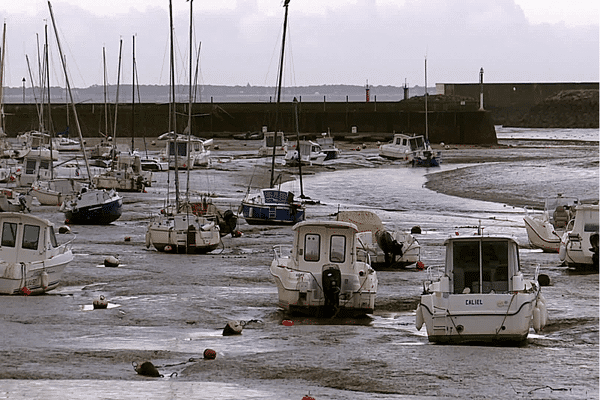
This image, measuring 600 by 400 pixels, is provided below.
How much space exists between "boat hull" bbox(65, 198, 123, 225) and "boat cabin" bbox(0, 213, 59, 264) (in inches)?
517

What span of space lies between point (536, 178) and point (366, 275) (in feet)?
121

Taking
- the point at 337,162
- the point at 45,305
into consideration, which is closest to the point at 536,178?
the point at 337,162

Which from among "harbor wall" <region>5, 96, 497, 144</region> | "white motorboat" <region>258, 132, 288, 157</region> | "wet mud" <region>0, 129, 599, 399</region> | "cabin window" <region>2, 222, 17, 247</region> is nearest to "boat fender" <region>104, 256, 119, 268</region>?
"wet mud" <region>0, 129, 599, 399</region>

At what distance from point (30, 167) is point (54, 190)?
6.22m

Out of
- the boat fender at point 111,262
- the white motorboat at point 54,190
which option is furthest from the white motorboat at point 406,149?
the boat fender at point 111,262

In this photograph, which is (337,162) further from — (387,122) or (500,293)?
(500,293)

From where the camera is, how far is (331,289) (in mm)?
18281

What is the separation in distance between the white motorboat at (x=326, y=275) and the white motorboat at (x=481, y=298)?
210 centimetres

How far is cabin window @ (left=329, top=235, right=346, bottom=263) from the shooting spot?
61.9ft

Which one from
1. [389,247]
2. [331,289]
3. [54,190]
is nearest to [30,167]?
[54,190]

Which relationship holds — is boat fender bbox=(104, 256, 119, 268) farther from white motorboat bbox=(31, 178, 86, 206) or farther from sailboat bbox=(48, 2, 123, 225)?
white motorboat bbox=(31, 178, 86, 206)

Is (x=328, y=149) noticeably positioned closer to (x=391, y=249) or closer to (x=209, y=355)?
(x=391, y=249)

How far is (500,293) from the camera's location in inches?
621

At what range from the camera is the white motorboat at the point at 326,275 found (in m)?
18.4
